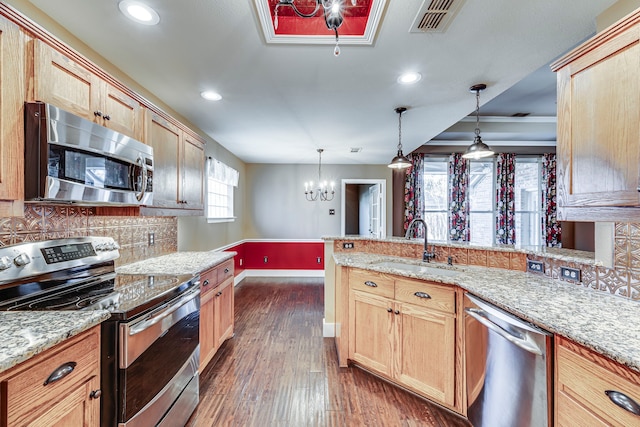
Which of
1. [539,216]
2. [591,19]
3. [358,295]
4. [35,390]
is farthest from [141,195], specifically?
[539,216]

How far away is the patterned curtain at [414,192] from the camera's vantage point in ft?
17.6

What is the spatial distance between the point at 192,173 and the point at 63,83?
138cm

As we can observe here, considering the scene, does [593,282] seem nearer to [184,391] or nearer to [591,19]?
[591,19]

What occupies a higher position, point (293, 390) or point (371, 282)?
point (371, 282)

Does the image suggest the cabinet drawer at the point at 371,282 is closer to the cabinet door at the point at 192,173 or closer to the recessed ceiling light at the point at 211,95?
the cabinet door at the point at 192,173

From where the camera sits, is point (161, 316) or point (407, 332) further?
point (407, 332)

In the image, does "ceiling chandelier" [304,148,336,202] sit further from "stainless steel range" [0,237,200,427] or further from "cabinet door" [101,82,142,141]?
"stainless steel range" [0,237,200,427]

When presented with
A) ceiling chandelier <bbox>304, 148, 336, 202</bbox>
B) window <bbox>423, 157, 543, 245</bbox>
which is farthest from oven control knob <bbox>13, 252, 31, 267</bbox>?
window <bbox>423, 157, 543, 245</bbox>

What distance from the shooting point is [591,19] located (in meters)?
1.51

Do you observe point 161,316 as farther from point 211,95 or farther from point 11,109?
point 211,95

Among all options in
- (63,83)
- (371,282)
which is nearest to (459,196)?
(371,282)

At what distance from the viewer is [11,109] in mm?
1106

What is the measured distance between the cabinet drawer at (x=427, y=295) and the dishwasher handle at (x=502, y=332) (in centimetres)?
13

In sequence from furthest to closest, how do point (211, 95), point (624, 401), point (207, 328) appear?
point (211, 95)
point (207, 328)
point (624, 401)
